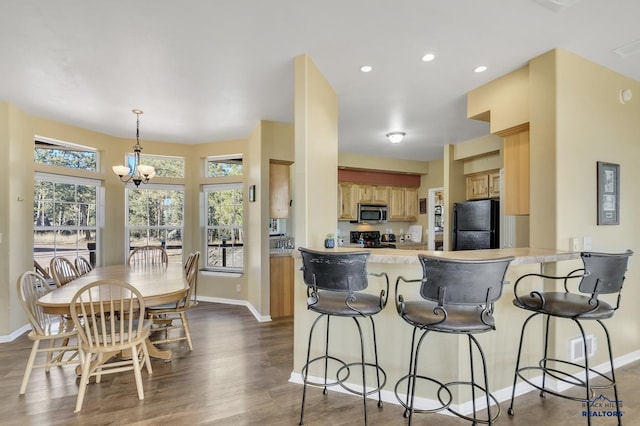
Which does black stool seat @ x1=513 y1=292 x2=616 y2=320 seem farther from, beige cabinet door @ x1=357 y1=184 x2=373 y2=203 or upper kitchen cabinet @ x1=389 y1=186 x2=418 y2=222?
upper kitchen cabinet @ x1=389 y1=186 x2=418 y2=222

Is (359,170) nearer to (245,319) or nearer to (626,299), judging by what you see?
(245,319)

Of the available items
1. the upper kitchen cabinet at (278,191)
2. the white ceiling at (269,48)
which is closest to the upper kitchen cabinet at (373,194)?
the upper kitchen cabinet at (278,191)

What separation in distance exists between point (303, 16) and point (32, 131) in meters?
4.14

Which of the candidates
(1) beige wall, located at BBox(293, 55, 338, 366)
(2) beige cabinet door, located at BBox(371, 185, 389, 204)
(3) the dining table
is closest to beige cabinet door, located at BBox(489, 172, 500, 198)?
(2) beige cabinet door, located at BBox(371, 185, 389, 204)

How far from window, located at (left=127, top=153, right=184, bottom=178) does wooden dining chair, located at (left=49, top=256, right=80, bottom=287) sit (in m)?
2.27

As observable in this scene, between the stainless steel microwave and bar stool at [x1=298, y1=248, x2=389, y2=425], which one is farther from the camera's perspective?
the stainless steel microwave

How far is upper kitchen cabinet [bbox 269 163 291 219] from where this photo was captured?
4.62 m

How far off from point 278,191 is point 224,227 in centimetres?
150

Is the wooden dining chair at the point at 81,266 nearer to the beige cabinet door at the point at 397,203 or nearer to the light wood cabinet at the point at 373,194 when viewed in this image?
the light wood cabinet at the point at 373,194

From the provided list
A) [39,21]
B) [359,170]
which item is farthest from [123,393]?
[359,170]

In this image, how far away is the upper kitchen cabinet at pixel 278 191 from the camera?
4625 mm

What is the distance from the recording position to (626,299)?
2959 millimetres

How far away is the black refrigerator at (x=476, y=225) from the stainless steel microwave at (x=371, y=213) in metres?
1.66

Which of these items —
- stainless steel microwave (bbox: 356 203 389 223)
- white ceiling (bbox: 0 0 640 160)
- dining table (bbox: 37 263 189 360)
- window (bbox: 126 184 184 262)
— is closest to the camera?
white ceiling (bbox: 0 0 640 160)
